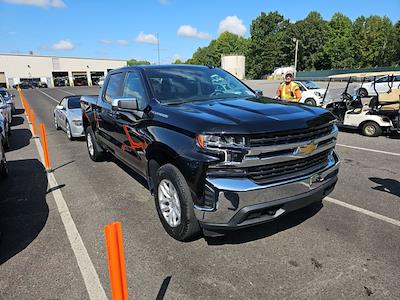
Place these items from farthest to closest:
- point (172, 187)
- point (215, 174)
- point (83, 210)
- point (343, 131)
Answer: point (343, 131)
point (83, 210)
point (172, 187)
point (215, 174)

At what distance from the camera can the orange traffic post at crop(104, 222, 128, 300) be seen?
74.4 inches

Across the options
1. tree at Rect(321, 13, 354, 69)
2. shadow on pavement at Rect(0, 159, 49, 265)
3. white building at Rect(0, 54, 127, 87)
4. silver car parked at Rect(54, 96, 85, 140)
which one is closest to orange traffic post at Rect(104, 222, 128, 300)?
shadow on pavement at Rect(0, 159, 49, 265)

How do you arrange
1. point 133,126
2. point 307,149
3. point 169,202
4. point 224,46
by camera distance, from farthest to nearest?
point 224,46 < point 133,126 < point 169,202 < point 307,149

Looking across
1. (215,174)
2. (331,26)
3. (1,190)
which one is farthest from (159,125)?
(331,26)

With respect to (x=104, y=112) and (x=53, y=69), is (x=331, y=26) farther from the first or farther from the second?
(x=104, y=112)

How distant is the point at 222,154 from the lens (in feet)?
9.83

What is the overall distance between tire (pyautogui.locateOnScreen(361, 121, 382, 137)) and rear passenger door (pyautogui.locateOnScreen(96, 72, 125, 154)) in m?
8.14

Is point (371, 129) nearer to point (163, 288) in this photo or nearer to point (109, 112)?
point (109, 112)

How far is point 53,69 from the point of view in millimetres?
80438

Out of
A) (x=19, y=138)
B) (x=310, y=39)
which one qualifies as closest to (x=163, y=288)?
(x=19, y=138)

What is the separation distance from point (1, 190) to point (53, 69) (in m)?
84.2

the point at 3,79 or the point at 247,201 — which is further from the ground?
the point at 3,79

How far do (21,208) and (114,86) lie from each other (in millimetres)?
2353

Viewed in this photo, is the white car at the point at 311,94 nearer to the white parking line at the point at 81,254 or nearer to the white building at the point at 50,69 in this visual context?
the white parking line at the point at 81,254
